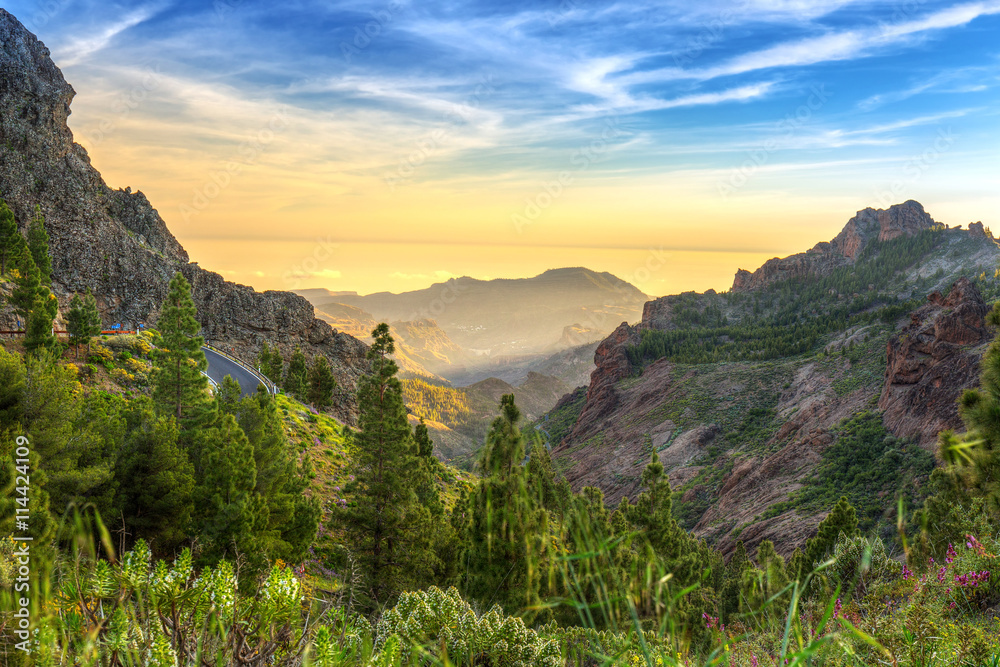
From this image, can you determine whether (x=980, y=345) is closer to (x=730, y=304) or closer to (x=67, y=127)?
(x=730, y=304)

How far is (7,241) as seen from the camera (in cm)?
5200

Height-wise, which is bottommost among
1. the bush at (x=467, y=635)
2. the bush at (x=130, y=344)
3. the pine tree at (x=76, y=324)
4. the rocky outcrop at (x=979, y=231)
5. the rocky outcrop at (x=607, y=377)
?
the rocky outcrop at (x=607, y=377)

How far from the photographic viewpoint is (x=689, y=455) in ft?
286

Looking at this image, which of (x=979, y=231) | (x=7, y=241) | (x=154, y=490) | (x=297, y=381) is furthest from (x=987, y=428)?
(x=979, y=231)

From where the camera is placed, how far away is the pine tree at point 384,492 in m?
19.1

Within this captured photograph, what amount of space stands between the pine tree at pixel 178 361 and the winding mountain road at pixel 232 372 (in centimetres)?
1651

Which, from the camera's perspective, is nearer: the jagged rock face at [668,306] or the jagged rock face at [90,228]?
the jagged rock face at [90,228]

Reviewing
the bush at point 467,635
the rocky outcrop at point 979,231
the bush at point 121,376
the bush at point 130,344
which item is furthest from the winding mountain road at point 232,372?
the rocky outcrop at point 979,231

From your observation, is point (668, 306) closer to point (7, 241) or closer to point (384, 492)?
point (7, 241)

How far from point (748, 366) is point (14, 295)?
117m

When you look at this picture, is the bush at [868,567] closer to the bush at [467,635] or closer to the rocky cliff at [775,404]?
the bush at [467,635]

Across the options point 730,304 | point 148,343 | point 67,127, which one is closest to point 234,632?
point 148,343

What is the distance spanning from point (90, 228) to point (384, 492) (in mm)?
100128

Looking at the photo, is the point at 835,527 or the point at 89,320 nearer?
the point at 835,527
